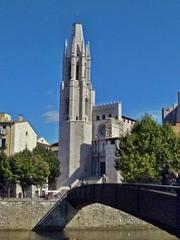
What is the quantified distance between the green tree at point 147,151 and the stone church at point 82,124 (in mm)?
39324

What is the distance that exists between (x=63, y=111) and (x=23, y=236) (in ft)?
249

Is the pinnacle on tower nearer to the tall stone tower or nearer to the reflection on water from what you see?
the tall stone tower

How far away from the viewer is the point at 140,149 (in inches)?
2827

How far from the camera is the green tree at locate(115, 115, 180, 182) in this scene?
68062 millimetres

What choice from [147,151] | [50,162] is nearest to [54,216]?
[147,151]

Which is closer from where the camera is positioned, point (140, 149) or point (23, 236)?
point (23, 236)

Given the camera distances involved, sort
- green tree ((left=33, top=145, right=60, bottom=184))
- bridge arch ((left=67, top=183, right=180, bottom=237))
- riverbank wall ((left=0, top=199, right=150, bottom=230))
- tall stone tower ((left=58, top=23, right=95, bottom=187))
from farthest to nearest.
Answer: tall stone tower ((left=58, top=23, right=95, bottom=187)) → green tree ((left=33, top=145, right=60, bottom=184)) → riverbank wall ((left=0, top=199, right=150, bottom=230)) → bridge arch ((left=67, top=183, right=180, bottom=237))

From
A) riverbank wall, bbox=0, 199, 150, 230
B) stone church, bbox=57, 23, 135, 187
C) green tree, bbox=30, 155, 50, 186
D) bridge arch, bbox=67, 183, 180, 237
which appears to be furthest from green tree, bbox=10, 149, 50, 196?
bridge arch, bbox=67, 183, 180, 237

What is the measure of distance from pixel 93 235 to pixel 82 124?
6998 centimetres

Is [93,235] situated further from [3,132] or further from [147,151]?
[3,132]

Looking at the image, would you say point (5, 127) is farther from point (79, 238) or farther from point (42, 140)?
point (79, 238)

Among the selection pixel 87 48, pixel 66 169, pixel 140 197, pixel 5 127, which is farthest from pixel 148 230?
pixel 87 48

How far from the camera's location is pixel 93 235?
2376 inches

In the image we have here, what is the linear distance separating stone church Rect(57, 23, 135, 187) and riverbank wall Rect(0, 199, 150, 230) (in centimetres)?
4216
